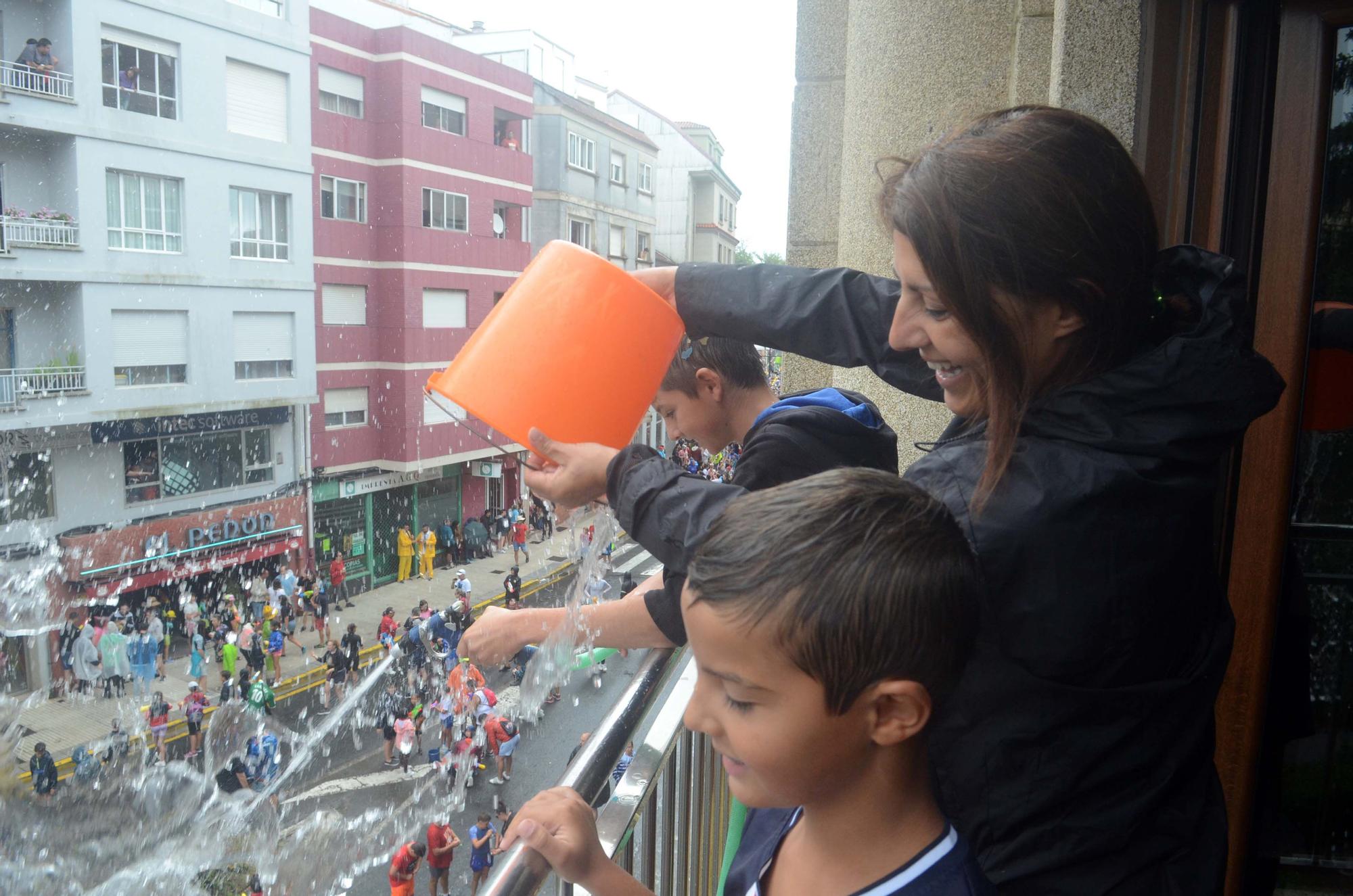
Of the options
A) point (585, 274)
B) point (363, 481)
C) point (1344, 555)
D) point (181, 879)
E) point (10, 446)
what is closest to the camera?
point (585, 274)

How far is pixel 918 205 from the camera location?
1.85 ft

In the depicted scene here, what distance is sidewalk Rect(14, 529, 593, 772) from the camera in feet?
19.5

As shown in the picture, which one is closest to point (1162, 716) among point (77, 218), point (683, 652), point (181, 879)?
point (683, 652)

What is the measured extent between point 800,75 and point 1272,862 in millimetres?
1982

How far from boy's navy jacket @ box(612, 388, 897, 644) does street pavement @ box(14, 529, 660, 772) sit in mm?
4370

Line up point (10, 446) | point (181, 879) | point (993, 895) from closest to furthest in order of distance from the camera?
point (993, 895), point (181, 879), point (10, 446)

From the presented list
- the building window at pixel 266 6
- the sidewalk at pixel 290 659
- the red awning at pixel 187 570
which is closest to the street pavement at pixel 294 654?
the sidewalk at pixel 290 659

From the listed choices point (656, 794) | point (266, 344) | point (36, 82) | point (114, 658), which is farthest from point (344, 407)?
point (656, 794)

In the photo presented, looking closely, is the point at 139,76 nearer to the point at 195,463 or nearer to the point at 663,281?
the point at 195,463

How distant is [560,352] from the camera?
2.80ft

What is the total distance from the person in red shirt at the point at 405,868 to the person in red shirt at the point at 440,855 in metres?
0.15

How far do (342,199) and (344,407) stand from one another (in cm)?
210

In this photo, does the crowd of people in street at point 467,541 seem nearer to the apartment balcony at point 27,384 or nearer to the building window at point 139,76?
the apartment balcony at point 27,384

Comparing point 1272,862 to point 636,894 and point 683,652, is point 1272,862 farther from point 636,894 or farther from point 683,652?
point 636,894
